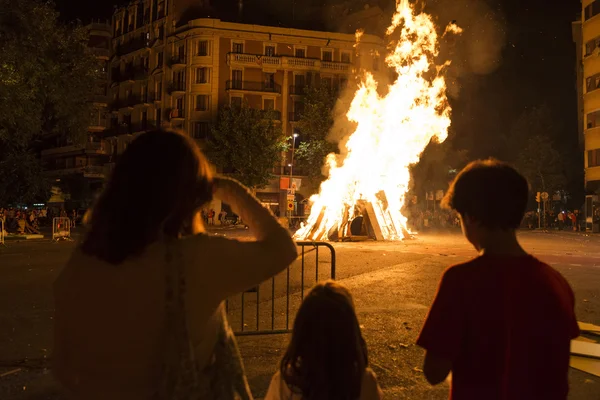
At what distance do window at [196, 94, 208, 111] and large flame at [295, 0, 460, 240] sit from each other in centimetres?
2750

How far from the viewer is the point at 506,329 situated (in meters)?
2.10

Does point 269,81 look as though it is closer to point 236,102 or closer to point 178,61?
point 236,102

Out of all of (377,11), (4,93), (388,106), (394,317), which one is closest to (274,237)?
(394,317)

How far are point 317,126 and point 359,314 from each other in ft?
128

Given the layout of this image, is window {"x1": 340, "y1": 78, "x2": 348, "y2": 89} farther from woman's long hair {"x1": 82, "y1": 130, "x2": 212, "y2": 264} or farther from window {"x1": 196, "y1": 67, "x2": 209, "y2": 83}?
woman's long hair {"x1": 82, "y1": 130, "x2": 212, "y2": 264}

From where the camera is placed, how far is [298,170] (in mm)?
52031

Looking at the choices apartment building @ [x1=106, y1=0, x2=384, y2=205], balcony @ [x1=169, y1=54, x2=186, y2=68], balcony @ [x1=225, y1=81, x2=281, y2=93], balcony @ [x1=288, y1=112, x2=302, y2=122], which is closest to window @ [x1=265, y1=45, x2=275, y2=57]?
apartment building @ [x1=106, y1=0, x2=384, y2=205]

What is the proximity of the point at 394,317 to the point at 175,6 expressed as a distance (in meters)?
52.4

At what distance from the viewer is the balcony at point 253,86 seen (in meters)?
50.8

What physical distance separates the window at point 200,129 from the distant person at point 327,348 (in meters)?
50.0

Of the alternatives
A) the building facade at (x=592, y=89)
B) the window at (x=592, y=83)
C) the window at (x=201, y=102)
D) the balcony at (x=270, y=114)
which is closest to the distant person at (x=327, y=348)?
the building facade at (x=592, y=89)

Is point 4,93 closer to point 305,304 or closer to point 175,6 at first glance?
point 305,304

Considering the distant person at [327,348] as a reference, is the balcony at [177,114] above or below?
above

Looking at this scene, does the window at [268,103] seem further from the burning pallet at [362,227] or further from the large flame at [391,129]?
the burning pallet at [362,227]
